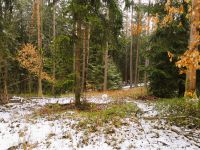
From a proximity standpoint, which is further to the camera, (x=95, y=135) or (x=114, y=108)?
(x=114, y=108)

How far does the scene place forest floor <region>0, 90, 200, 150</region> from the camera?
739 cm

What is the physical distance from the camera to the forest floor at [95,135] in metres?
7.39

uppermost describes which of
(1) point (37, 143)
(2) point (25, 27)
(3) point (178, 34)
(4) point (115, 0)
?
(2) point (25, 27)

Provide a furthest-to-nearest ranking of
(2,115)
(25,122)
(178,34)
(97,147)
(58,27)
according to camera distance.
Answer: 1. (58,27)
2. (178,34)
3. (2,115)
4. (25,122)
5. (97,147)

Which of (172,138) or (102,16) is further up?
(102,16)

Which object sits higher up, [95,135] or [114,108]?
[114,108]

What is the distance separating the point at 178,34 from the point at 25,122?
33.5 feet

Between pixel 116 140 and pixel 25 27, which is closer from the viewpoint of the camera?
pixel 116 140

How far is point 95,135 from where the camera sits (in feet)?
27.0

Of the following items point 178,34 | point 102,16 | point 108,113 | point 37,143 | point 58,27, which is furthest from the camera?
point 58,27

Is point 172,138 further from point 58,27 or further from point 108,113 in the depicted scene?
point 58,27

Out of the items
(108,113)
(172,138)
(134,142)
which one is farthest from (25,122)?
(172,138)

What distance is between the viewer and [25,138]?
827 centimetres

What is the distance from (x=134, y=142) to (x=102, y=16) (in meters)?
7.19
